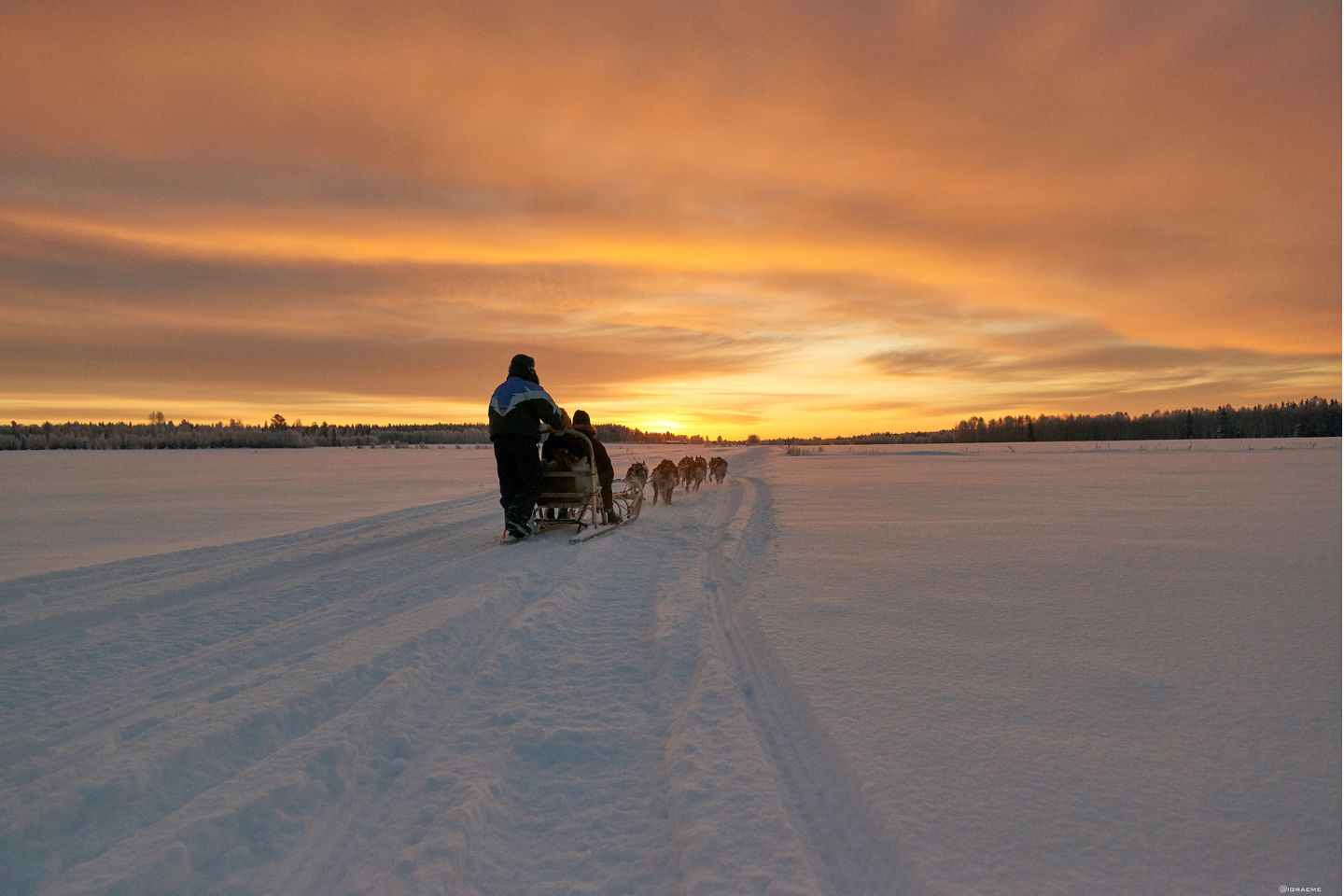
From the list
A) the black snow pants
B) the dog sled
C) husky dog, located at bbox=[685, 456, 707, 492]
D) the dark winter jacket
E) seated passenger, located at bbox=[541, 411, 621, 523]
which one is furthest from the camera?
husky dog, located at bbox=[685, 456, 707, 492]

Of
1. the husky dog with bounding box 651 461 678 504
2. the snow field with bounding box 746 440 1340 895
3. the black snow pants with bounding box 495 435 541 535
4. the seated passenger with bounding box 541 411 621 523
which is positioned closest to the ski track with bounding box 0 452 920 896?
the snow field with bounding box 746 440 1340 895

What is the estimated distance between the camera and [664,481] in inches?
554

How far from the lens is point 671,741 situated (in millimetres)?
3084

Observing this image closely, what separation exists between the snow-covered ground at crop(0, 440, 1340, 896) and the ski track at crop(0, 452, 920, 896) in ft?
0.05

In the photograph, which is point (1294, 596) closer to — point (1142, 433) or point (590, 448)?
point (590, 448)

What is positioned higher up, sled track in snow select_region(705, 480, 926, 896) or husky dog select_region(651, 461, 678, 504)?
husky dog select_region(651, 461, 678, 504)

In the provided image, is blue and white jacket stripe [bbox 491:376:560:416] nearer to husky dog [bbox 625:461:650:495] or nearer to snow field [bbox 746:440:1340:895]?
husky dog [bbox 625:461:650:495]

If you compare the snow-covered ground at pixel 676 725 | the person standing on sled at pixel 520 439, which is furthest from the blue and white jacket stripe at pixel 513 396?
the snow-covered ground at pixel 676 725

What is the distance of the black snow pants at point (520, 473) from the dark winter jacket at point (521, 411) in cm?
11

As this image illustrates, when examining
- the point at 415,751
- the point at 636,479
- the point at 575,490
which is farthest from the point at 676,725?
the point at 636,479

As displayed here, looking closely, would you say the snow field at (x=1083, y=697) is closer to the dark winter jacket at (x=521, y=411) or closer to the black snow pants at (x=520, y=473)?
the black snow pants at (x=520, y=473)

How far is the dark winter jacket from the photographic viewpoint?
892cm

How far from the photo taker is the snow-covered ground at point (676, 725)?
223 centimetres

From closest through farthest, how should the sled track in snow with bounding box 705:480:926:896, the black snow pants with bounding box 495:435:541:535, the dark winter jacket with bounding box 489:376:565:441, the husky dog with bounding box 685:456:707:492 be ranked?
the sled track in snow with bounding box 705:480:926:896
the black snow pants with bounding box 495:435:541:535
the dark winter jacket with bounding box 489:376:565:441
the husky dog with bounding box 685:456:707:492
